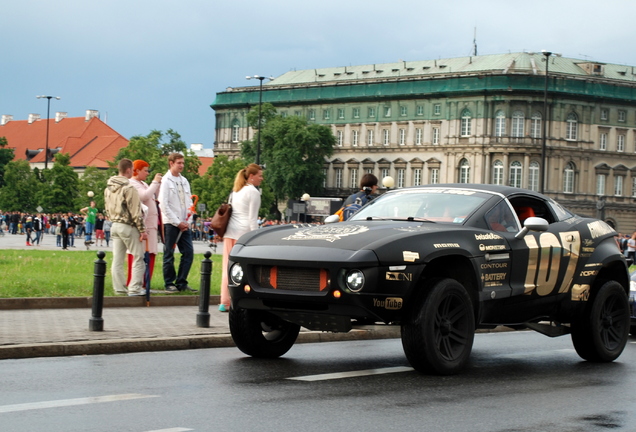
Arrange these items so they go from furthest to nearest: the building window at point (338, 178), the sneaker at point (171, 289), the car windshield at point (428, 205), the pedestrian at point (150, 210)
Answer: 1. the building window at point (338, 178)
2. the sneaker at point (171, 289)
3. the pedestrian at point (150, 210)
4. the car windshield at point (428, 205)

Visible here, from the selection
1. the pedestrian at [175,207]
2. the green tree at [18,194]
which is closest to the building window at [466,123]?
the green tree at [18,194]

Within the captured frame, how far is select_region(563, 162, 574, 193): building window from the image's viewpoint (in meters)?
120

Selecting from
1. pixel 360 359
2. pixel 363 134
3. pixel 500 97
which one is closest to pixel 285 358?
pixel 360 359

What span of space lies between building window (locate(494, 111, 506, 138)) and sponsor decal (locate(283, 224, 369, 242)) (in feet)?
363

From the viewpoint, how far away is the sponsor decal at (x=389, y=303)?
9.41m

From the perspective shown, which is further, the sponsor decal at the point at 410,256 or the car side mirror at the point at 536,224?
the car side mirror at the point at 536,224

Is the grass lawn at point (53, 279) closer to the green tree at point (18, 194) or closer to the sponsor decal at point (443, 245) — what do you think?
the sponsor decal at point (443, 245)

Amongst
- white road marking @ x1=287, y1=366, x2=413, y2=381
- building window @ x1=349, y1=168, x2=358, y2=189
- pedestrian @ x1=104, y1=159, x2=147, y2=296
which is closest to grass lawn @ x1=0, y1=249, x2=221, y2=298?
pedestrian @ x1=104, y1=159, x2=147, y2=296

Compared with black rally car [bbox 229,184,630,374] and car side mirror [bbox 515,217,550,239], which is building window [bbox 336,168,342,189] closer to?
black rally car [bbox 229,184,630,374]

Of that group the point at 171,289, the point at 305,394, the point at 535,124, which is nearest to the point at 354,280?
the point at 305,394

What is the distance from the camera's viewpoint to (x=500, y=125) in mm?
119500

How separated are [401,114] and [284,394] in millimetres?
119223

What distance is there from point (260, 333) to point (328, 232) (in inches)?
53.7

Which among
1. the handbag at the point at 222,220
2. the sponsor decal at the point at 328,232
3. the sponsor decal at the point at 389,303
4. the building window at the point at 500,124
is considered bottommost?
the sponsor decal at the point at 389,303
